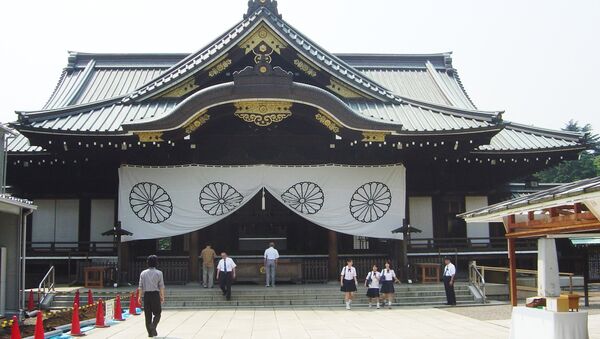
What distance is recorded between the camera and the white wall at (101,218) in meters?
22.7

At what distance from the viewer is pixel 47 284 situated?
20.1 m

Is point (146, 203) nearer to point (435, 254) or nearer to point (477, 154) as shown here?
point (435, 254)

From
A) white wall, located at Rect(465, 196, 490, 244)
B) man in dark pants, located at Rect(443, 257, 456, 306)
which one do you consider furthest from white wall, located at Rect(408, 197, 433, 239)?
man in dark pants, located at Rect(443, 257, 456, 306)

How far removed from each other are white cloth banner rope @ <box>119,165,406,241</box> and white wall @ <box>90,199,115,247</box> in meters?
2.48

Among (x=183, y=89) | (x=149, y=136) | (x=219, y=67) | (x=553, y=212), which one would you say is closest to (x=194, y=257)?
(x=149, y=136)

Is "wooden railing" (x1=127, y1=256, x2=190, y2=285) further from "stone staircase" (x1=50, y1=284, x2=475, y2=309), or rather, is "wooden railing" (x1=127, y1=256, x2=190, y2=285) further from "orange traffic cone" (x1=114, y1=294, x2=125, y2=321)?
"orange traffic cone" (x1=114, y1=294, x2=125, y2=321)

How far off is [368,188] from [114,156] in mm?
8272

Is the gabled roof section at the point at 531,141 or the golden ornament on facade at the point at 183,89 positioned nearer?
the golden ornament on facade at the point at 183,89

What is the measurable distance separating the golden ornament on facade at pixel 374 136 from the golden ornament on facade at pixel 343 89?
2.32 m

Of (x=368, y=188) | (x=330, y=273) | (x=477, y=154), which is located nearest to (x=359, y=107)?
(x=368, y=188)

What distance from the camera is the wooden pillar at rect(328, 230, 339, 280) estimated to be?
2069 centimetres

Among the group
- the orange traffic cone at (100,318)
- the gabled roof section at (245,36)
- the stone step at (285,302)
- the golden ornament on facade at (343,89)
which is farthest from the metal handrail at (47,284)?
the golden ornament on facade at (343,89)

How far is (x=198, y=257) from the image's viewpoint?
68.2ft

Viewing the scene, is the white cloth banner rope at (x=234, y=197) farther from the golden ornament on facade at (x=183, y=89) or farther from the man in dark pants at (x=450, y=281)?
the man in dark pants at (x=450, y=281)
